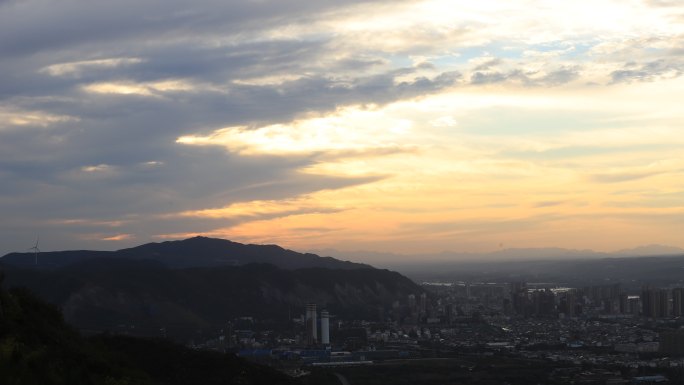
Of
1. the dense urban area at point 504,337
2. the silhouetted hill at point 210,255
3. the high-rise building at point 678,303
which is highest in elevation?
the silhouetted hill at point 210,255

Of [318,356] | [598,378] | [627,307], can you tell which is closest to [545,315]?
[627,307]

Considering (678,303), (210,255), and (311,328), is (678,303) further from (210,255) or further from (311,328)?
(210,255)

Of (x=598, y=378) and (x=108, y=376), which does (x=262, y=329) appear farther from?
(x=108, y=376)

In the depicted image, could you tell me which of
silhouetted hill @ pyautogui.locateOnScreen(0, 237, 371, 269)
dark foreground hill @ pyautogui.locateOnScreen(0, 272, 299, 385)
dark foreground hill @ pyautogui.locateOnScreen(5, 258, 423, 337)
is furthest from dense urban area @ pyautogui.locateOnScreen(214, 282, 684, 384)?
silhouetted hill @ pyautogui.locateOnScreen(0, 237, 371, 269)

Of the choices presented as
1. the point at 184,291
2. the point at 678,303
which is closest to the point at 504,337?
the point at 678,303

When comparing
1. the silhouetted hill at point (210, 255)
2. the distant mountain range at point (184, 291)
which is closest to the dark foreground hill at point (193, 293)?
the distant mountain range at point (184, 291)

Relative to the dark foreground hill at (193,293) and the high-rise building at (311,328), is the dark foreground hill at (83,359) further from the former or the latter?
the high-rise building at (311,328)
